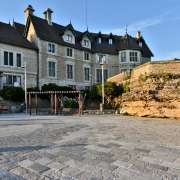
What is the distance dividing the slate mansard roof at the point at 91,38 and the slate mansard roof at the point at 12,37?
186cm

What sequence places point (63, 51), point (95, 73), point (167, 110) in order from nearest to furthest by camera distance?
point (167, 110) → point (63, 51) → point (95, 73)

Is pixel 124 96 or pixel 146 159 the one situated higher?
pixel 124 96

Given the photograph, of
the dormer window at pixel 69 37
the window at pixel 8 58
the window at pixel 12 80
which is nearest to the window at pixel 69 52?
the dormer window at pixel 69 37

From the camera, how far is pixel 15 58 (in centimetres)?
3006

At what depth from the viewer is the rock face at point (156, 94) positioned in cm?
1862

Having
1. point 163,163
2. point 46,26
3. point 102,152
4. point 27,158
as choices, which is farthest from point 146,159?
point 46,26

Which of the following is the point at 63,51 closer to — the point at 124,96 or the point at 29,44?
the point at 29,44

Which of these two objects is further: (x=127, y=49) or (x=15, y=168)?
(x=127, y=49)

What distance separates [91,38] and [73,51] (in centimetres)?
715

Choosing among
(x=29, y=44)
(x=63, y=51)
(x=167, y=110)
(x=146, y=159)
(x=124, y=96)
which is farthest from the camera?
(x=63, y=51)

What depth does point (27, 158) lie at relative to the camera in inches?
236

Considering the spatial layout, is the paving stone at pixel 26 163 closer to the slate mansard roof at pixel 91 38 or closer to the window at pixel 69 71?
the slate mansard roof at pixel 91 38

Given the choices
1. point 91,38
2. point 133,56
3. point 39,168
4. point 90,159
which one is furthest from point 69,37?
point 39,168

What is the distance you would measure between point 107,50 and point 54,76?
12.0 m
